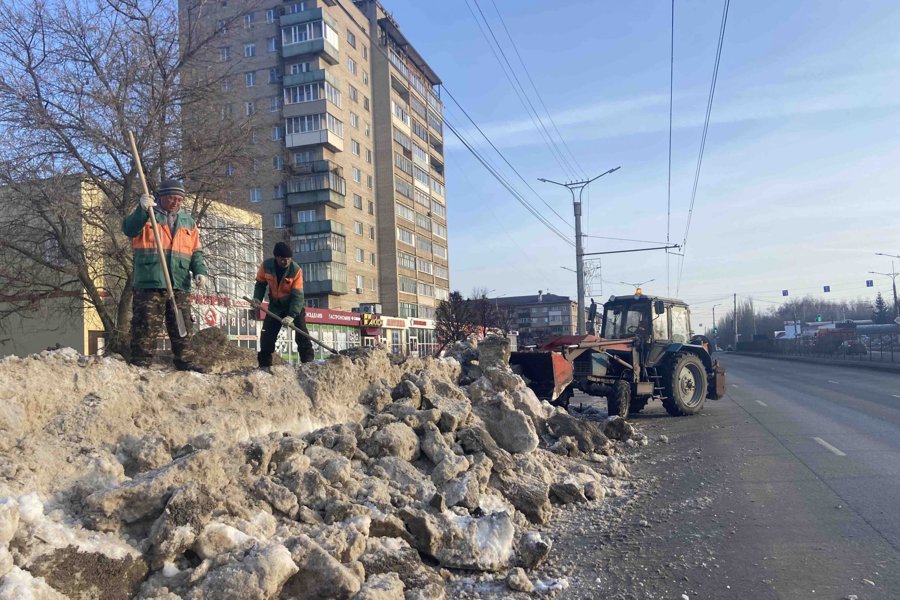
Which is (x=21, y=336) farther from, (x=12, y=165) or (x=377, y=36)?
(x=377, y=36)

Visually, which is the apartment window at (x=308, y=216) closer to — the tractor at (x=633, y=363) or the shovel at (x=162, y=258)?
the tractor at (x=633, y=363)

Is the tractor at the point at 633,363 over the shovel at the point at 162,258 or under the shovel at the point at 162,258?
under

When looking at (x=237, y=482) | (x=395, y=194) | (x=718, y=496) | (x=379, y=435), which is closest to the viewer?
(x=237, y=482)

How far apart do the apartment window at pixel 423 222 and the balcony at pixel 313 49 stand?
16478 millimetres

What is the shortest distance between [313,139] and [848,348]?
36.6 meters

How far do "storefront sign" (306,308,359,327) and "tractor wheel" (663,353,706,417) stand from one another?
72.9ft

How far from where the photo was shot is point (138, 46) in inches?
566

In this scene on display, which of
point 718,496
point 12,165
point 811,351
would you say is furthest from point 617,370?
point 811,351

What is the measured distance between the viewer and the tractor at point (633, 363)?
38.6 feet

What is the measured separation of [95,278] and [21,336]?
14971 millimetres

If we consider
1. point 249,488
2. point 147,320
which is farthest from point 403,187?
point 249,488

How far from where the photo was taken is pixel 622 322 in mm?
14281

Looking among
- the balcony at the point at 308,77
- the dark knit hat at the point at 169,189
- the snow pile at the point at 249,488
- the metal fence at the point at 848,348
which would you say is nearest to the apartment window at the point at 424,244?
the balcony at the point at 308,77

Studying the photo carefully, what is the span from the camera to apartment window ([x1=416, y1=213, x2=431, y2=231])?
192 ft
